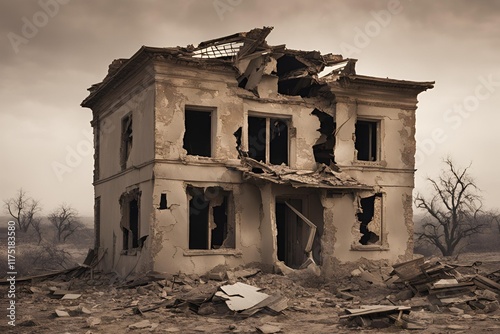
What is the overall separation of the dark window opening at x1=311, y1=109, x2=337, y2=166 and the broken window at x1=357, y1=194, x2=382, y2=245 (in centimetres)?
193

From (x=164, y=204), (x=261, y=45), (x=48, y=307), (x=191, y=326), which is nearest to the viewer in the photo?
(x=191, y=326)

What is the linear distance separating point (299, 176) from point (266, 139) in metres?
1.84

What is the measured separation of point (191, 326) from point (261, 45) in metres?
9.83

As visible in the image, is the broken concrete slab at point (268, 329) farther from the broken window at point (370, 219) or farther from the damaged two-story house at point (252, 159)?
the broken window at point (370, 219)

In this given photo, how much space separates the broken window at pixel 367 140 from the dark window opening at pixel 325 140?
141 centimetres

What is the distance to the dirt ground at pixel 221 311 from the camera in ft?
37.8

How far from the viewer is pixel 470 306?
43.8 feet

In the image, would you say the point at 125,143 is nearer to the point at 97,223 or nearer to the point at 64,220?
the point at 97,223

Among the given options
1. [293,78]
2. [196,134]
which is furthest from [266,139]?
[196,134]

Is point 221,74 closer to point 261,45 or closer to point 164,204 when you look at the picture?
point 261,45

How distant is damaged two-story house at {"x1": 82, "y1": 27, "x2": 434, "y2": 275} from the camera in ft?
56.2

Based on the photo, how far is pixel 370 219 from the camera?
20.6 meters

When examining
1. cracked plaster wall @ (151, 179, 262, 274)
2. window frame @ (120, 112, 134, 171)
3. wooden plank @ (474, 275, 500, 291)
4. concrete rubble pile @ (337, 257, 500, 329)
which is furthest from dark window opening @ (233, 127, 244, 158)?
wooden plank @ (474, 275, 500, 291)

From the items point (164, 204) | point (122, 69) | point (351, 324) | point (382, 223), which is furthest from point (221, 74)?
point (351, 324)
